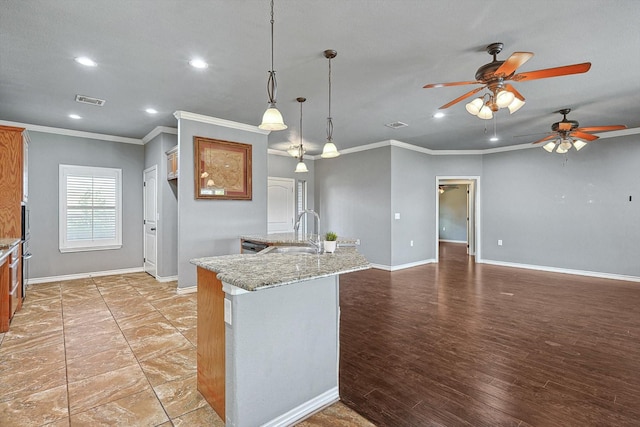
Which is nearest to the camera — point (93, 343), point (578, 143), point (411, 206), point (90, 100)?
point (93, 343)

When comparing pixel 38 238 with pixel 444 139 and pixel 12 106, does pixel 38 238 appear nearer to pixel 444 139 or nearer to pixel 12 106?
pixel 12 106

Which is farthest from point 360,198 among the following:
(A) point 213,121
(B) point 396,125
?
(A) point 213,121

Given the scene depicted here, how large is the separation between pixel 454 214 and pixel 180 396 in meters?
11.9

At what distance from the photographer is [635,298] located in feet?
15.0

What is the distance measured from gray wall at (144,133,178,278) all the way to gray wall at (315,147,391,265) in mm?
3757

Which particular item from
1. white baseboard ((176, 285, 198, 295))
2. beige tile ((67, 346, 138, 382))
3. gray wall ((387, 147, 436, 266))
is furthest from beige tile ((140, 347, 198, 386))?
gray wall ((387, 147, 436, 266))

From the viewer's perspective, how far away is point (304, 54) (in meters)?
2.92

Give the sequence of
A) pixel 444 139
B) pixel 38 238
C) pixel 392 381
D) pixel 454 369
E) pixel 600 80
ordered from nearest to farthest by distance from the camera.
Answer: pixel 392 381
pixel 454 369
pixel 600 80
pixel 38 238
pixel 444 139

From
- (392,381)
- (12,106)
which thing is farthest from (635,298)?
(12,106)

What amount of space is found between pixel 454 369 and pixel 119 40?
3937mm

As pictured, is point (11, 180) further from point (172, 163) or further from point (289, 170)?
point (289, 170)

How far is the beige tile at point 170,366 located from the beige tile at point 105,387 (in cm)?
6

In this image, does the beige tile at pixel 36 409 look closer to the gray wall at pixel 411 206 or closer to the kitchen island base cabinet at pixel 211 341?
the kitchen island base cabinet at pixel 211 341

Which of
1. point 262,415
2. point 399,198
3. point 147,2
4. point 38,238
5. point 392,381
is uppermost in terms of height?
point 147,2
